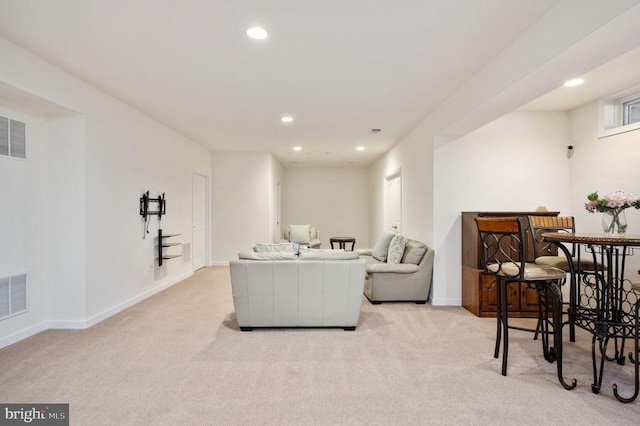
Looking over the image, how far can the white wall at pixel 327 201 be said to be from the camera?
33.1ft

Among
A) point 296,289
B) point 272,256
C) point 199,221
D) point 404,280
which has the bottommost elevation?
point 404,280

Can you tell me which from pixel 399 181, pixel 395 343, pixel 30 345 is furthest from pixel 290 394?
pixel 399 181

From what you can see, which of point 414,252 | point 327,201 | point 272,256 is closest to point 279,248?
point 272,256

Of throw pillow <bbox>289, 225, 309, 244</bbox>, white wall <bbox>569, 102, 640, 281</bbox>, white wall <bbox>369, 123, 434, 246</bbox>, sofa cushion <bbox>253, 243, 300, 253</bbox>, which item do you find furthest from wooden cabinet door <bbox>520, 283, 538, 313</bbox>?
throw pillow <bbox>289, 225, 309, 244</bbox>

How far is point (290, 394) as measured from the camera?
92.3 inches

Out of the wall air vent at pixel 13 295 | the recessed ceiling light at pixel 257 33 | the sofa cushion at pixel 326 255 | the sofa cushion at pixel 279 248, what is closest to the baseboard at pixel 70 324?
the wall air vent at pixel 13 295

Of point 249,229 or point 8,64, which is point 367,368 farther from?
point 249,229

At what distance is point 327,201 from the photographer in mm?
10109

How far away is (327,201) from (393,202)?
3.12 m

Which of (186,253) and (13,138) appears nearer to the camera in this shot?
(13,138)

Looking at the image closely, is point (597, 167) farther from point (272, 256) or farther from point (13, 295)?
point (13, 295)

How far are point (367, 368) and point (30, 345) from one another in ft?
9.85

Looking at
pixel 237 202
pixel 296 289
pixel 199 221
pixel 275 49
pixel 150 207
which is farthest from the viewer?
pixel 237 202

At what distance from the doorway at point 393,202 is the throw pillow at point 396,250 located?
4.16 feet
